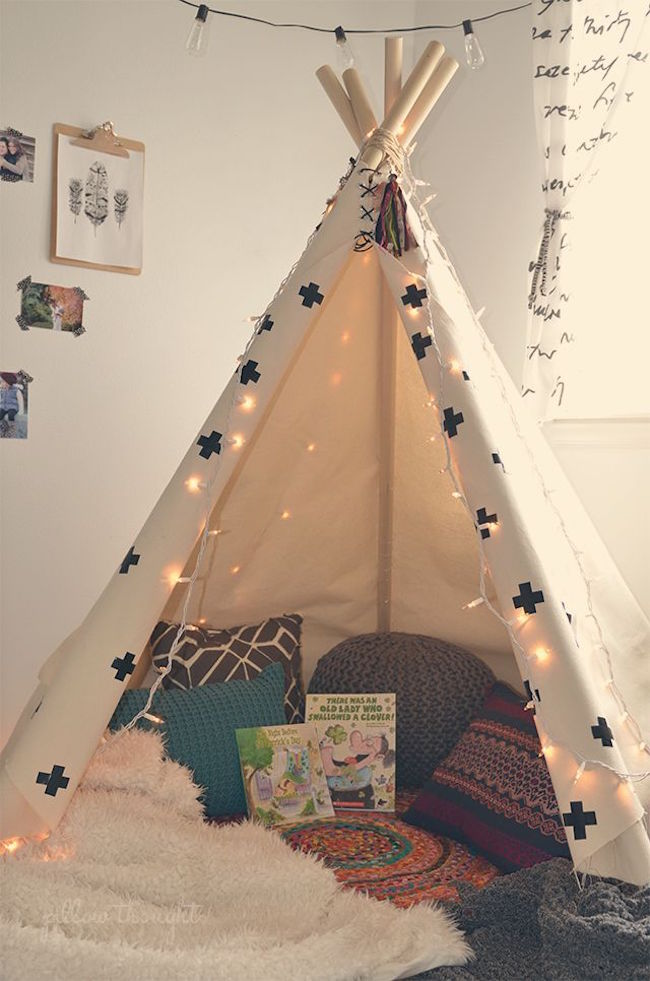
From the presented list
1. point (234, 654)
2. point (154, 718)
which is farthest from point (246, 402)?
point (234, 654)

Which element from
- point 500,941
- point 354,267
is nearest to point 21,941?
point 500,941

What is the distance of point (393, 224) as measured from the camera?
193cm

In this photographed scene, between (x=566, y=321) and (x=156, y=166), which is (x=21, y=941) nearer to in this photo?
(x=566, y=321)

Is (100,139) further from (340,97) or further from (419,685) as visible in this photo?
(419,685)

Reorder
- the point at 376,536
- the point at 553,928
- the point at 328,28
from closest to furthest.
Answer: the point at 553,928 < the point at 376,536 < the point at 328,28

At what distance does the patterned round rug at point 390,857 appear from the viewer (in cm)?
189

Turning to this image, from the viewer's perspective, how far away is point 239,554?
2.58m

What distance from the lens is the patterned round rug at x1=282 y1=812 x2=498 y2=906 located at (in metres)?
1.89

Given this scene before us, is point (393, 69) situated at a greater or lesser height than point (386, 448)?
greater

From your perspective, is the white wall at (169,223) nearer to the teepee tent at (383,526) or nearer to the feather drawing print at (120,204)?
the feather drawing print at (120,204)

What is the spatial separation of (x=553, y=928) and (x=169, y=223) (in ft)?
6.86

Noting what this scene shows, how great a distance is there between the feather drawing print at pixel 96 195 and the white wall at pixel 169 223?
0.12 m

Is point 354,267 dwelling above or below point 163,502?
above

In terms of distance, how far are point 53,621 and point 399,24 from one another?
2.20 metres
